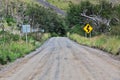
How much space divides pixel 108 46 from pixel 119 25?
3.70 metres

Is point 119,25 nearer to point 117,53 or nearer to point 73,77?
point 117,53

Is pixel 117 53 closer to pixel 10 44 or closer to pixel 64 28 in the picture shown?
pixel 10 44

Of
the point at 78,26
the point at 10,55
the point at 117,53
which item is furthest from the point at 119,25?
the point at 78,26

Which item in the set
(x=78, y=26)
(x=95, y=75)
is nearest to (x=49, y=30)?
(x=78, y=26)

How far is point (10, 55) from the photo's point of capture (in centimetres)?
2659

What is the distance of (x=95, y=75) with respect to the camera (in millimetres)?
14961

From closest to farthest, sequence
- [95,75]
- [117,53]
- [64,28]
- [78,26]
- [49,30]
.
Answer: [95,75] < [117,53] < [78,26] < [49,30] < [64,28]

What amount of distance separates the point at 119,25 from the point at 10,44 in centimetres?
1286

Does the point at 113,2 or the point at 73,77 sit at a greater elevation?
the point at 113,2

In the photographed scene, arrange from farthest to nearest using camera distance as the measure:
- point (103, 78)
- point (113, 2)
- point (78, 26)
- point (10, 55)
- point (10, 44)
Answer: point (78, 26) → point (113, 2) → point (10, 44) → point (10, 55) → point (103, 78)

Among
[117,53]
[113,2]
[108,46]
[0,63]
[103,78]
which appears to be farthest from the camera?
[113,2]

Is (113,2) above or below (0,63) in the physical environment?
above

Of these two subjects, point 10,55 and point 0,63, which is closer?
point 0,63

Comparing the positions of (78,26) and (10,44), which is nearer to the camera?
(10,44)
